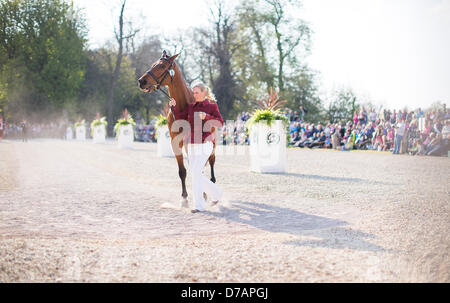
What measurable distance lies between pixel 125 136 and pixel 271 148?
14317 millimetres

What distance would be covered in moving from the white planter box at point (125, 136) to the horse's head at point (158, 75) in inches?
709

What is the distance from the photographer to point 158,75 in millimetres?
6133

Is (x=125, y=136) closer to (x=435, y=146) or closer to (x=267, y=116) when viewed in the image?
(x=267, y=116)

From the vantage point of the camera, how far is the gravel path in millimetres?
3244

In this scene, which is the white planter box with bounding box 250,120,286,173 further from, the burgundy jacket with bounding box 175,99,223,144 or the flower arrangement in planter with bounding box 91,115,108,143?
the flower arrangement in planter with bounding box 91,115,108,143

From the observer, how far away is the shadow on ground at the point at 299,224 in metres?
4.12

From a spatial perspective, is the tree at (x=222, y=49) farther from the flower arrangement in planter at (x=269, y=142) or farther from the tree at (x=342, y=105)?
the flower arrangement in planter at (x=269, y=142)

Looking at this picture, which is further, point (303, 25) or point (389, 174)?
point (303, 25)

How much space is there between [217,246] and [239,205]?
2529 mm

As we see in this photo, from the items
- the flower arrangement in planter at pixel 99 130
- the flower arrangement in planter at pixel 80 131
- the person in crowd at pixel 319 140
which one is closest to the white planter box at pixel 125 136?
the flower arrangement in planter at pixel 99 130

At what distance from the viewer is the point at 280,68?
34719 millimetres

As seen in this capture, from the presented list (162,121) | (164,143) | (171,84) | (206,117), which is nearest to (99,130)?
(162,121)

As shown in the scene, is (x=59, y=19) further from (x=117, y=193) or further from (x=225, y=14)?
(x=117, y=193)
